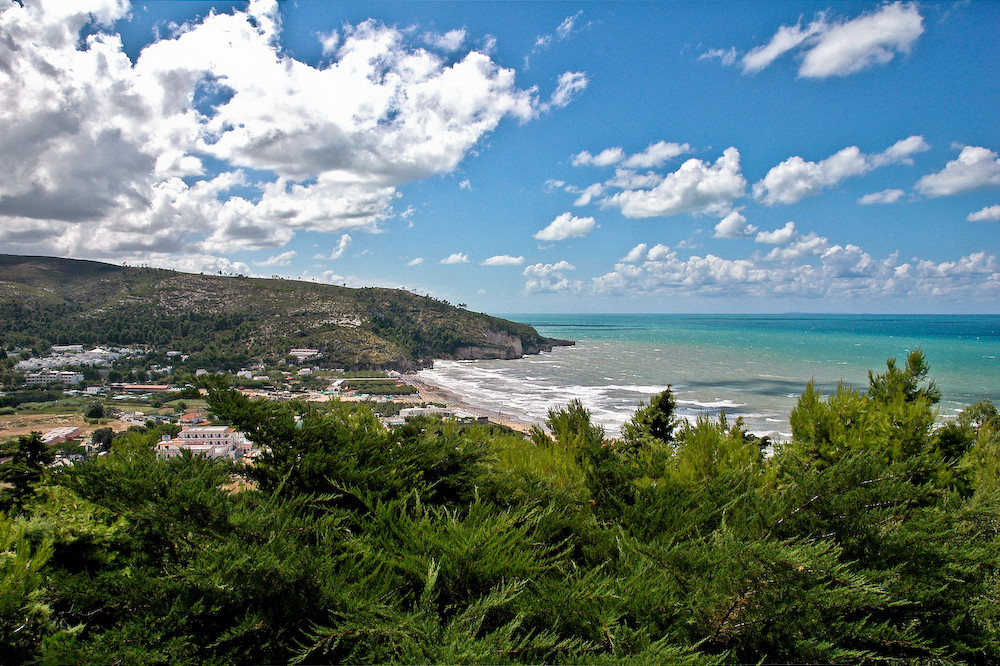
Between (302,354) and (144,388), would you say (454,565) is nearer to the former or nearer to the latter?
(144,388)

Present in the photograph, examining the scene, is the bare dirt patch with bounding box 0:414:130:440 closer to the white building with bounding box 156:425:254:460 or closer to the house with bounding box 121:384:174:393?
the house with bounding box 121:384:174:393

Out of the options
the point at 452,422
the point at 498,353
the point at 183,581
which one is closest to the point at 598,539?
the point at 452,422

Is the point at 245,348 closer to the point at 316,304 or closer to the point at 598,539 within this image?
the point at 316,304

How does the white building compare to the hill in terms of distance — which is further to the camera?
the hill

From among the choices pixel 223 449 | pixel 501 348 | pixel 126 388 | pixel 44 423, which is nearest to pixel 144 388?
pixel 126 388

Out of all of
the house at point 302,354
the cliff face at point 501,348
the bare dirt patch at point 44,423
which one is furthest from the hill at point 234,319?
the bare dirt patch at point 44,423

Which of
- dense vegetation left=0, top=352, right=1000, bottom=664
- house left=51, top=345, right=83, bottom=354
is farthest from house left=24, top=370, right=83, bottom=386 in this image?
dense vegetation left=0, top=352, right=1000, bottom=664
